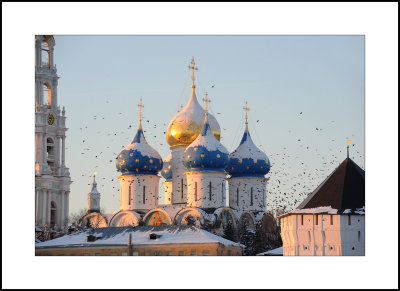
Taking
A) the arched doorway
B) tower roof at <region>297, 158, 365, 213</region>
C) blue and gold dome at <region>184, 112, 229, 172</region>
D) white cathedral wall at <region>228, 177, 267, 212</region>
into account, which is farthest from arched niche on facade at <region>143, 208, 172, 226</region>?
tower roof at <region>297, 158, 365, 213</region>

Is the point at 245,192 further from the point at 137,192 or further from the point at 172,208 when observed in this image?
the point at 137,192

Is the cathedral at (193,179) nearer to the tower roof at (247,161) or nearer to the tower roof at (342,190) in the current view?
the tower roof at (247,161)

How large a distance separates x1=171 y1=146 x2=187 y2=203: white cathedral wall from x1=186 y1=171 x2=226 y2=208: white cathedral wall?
1820 millimetres

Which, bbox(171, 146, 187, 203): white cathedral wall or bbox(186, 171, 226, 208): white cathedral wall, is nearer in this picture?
bbox(186, 171, 226, 208): white cathedral wall

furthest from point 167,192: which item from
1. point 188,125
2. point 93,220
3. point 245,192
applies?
point 188,125

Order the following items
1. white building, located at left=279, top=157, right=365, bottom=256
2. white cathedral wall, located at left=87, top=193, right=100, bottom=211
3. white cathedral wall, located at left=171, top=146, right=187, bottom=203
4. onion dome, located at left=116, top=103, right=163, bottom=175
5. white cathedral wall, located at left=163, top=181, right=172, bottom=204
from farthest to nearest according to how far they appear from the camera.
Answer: white cathedral wall, located at left=87, top=193, right=100, bottom=211 → white cathedral wall, located at left=163, top=181, right=172, bottom=204 → white cathedral wall, located at left=171, top=146, right=187, bottom=203 → onion dome, located at left=116, top=103, right=163, bottom=175 → white building, located at left=279, top=157, right=365, bottom=256

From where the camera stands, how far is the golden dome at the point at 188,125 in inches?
1806

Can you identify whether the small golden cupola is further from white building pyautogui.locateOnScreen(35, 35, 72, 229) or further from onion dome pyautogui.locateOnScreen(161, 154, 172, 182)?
white building pyautogui.locateOnScreen(35, 35, 72, 229)

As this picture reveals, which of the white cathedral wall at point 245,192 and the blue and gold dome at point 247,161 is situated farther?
the white cathedral wall at point 245,192

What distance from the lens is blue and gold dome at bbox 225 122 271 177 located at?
153 ft

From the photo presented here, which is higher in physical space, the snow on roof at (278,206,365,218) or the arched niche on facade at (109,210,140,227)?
the snow on roof at (278,206,365,218)

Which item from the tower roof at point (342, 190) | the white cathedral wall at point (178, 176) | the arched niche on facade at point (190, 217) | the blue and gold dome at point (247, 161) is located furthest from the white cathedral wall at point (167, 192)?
the tower roof at point (342, 190)

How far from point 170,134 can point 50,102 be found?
9.22 m

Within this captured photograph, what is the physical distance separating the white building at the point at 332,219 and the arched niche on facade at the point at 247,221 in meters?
9.68
